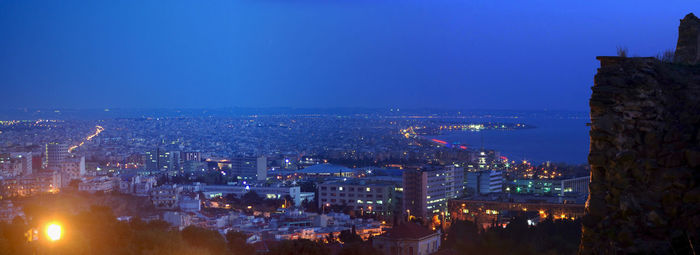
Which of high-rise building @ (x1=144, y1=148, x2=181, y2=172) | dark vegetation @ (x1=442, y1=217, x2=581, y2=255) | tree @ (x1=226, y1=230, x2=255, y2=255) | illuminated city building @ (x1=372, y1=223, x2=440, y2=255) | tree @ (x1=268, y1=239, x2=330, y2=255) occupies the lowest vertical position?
high-rise building @ (x1=144, y1=148, x2=181, y2=172)

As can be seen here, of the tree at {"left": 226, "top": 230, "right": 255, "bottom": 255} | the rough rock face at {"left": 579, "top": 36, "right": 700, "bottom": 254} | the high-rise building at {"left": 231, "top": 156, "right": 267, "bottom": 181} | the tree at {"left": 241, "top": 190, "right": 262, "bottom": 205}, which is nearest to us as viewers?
the rough rock face at {"left": 579, "top": 36, "right": 700, "bottom": 254}

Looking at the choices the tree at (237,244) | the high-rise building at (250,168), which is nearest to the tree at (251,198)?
the high-rise building at (250,168)

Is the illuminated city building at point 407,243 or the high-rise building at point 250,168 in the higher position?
the illuminated city building at point 407,243

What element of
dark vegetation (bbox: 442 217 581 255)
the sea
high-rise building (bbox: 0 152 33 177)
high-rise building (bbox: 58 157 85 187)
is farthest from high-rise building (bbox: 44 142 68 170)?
dark vegetation (bbox: 442 217 581 255)

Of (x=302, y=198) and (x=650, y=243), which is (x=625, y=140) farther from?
(x=302, y=198)

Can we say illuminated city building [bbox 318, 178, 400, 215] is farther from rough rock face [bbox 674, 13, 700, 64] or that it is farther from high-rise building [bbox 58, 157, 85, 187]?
rough rock face [bbox 674, 13, 700, 64]

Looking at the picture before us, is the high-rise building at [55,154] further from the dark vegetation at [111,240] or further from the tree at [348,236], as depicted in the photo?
the dark vegetation at [111,240]

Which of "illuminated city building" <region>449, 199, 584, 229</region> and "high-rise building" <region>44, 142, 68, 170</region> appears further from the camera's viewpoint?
"high-rise building" <region>44, 142, 68, 170</region>
